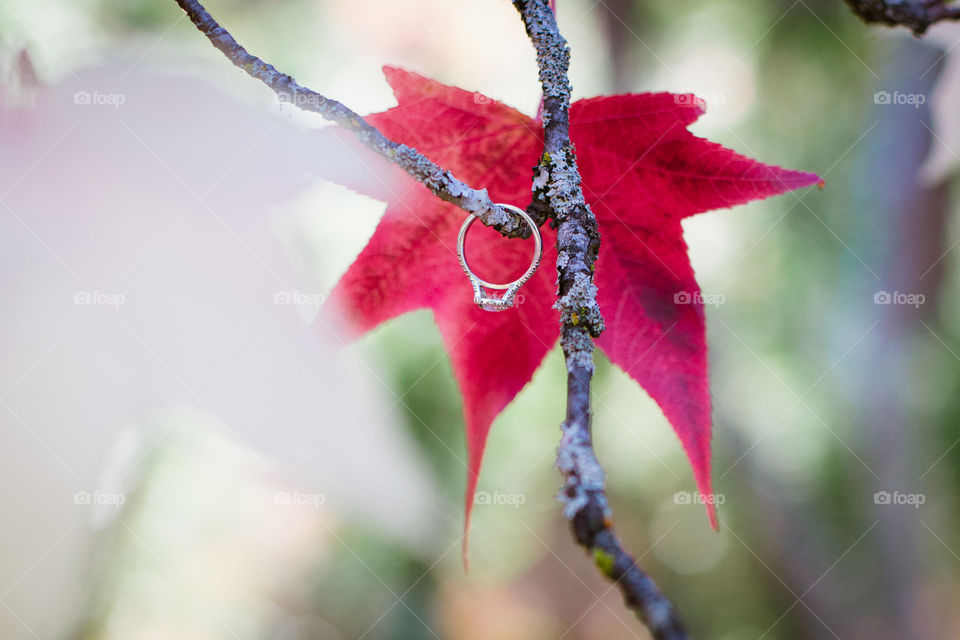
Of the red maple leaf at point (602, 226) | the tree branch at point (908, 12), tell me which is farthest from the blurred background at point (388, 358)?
the tree branch at point (908, 12)

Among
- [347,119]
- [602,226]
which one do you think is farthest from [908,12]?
[347,119]

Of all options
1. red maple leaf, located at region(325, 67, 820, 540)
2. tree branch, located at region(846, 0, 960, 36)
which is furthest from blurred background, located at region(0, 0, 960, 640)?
tree branch, located at region(846, 0, 960, 36)

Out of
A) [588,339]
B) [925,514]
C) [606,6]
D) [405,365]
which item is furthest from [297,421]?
[925,514]

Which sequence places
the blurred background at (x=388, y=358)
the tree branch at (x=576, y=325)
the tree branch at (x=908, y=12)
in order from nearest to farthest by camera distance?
the tree branch at (x=576, y=325) → the tree branch at (x=908, y=12) → the blurred background at (x=388, y=358)

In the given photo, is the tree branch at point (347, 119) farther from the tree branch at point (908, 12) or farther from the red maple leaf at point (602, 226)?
the tree branch at point (908, 12)

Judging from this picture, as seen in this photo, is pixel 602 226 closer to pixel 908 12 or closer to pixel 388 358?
pixel 908 12

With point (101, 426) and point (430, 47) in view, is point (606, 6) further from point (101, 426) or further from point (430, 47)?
point (101, 426)

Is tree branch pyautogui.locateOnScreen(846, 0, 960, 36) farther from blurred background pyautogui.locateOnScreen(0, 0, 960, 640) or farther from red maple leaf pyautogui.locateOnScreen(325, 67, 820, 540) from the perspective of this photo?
blurred background pyautogui.locateOnScreen(0, 0, 960, 640)
